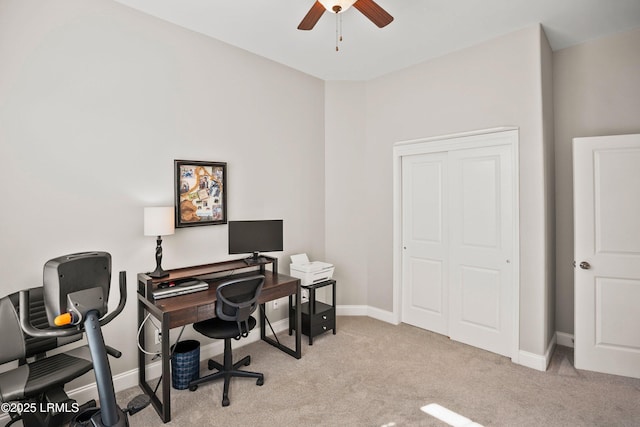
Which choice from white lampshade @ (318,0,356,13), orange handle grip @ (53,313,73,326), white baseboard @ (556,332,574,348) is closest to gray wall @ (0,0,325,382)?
orange handle grip @ (53,313,73,326)

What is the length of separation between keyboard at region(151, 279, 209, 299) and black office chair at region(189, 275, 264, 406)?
29 centimetres

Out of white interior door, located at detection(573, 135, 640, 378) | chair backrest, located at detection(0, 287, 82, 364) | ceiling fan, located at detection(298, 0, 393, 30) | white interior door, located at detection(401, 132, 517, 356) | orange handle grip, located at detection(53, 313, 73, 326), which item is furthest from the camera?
white interior door, located at detection(401, 132, 517, 356)

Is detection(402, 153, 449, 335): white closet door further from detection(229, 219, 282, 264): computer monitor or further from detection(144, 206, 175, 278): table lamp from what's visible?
detection(144, 206, 175, 278): table lamp

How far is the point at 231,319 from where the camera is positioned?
2.54m

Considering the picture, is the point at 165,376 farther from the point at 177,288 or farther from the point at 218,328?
the point at 177,288

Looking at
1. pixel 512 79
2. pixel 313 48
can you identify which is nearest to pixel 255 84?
pixel 313 48

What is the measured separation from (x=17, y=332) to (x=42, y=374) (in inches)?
11.8

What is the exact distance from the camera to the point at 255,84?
11.6ft

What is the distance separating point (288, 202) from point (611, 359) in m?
3.40

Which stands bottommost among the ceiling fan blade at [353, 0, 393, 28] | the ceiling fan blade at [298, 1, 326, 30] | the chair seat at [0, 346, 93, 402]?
the chair seat at [0, 346, 93, 402]

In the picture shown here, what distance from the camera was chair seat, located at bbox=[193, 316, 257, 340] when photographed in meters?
2.51

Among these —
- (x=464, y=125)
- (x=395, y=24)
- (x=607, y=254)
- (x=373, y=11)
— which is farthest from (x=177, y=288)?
(x=607, y=254)

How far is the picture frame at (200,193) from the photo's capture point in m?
2.94

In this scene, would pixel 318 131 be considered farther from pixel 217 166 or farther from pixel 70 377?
pixel 70 377
